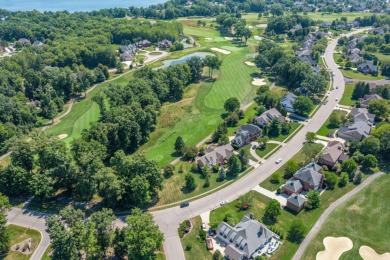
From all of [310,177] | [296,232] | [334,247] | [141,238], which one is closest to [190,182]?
[141,238]

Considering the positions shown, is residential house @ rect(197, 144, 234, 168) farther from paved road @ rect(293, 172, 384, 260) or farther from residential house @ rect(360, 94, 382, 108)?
residential house @ rect(360, 94, 382, 108)

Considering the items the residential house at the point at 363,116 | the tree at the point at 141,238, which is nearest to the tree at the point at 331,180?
the residential house at the point at 363,116

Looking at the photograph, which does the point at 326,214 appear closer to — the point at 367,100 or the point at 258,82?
the point at 367,100

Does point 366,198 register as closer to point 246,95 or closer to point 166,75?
point 246,95

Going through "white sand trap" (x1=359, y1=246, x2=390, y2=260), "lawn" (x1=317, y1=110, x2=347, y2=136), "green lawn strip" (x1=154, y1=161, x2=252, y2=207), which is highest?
"green lawn strip" (x1=154, y1=161, x2=252, y2=207)

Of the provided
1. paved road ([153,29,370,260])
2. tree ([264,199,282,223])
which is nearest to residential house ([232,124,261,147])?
paved road ([153,29,370,260])

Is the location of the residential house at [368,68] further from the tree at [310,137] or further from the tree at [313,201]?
the tree at [313,201]

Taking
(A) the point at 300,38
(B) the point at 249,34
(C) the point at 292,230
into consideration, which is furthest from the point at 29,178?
(A) the point at 300,38
